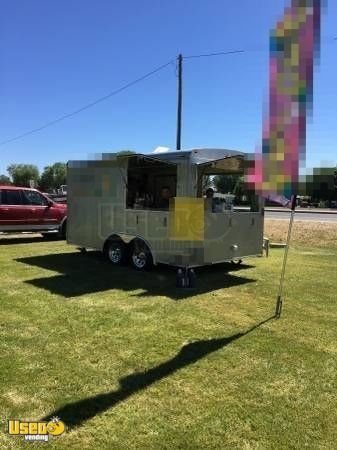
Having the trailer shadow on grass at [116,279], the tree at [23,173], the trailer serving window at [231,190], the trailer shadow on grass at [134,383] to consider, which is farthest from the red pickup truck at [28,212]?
the tree at [23,173]

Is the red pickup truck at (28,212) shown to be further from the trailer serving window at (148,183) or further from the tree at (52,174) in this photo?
the tree at (52,174)

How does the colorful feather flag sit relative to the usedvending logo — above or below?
above

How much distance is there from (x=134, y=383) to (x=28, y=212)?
39.2ft

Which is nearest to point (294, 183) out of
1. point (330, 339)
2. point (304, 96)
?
point (304, 96)

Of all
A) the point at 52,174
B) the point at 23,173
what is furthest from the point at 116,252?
the point at 23,173

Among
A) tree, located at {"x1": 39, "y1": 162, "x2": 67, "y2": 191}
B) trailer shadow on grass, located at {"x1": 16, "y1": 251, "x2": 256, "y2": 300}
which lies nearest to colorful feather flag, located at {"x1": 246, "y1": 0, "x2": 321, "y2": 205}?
trailer shadow on grass, located at {"x1": 16, "y1": 251, "x2": 256, "y2": 300}

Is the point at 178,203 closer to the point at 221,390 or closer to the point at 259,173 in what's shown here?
the point at 259,173

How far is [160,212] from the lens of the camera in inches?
351

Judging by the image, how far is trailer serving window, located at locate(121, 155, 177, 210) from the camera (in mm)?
9875

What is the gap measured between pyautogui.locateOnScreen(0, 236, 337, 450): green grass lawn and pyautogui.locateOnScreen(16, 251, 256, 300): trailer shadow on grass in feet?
0.24

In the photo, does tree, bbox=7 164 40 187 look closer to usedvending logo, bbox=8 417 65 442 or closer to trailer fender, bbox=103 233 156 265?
trailer fender, bbox=103 233 156 265

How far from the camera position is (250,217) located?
988 cm

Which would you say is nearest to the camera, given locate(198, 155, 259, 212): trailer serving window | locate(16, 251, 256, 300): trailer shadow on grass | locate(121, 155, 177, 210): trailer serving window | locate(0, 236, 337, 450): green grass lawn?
locate(0, 236, 337, 450): green grass lawn

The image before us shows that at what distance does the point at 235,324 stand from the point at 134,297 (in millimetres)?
1942
